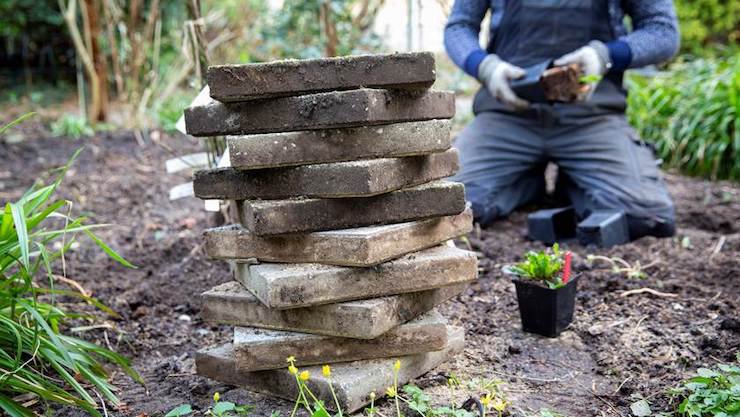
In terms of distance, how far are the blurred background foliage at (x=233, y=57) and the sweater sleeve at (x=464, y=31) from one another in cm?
113

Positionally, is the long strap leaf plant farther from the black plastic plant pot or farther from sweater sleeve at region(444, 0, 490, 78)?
sweater sleeve at region(444, 0, 490, 78)

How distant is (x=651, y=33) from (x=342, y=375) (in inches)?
111

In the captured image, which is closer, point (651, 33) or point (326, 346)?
point (326, 346)

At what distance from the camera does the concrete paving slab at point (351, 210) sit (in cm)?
197

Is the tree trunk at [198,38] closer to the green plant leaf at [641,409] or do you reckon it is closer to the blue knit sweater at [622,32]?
the blue knit sweater at [622,32]

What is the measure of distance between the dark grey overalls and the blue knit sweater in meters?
0.09

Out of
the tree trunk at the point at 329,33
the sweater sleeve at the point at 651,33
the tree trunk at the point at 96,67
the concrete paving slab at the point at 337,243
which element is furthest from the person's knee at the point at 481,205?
the tree trunk at the point at 96,67

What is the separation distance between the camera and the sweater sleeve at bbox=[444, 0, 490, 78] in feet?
13.2

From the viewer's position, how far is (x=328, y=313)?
201cm

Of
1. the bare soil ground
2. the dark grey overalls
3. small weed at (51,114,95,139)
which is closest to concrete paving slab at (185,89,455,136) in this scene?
the bare soil ground

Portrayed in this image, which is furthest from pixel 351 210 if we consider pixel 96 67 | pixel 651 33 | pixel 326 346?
pixel 96 67

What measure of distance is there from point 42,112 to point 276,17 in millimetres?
3259

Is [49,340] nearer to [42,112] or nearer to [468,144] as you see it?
[468,144]

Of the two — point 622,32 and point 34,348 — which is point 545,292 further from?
point 622,32
